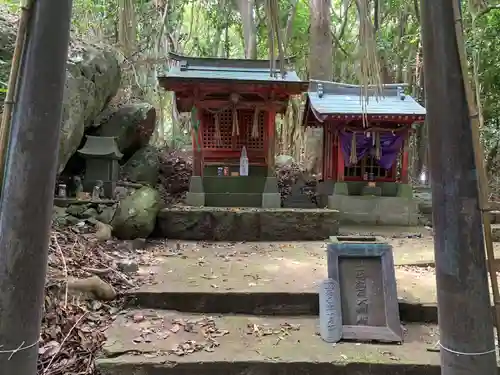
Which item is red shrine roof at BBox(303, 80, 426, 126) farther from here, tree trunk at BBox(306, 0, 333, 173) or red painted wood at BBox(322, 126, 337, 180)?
tree trunk at BBox(306, 0, 333, 173)

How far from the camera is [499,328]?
154cm

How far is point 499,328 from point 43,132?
1.83 meters

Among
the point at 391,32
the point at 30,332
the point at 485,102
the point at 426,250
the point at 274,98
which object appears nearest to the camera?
the point at 30,332

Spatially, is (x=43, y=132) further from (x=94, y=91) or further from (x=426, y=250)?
(x=94, y=91)

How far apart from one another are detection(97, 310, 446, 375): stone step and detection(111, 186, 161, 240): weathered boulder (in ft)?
9.20

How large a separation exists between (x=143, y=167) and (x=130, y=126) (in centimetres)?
104

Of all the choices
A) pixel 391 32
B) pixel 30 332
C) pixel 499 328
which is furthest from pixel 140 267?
pixel 391 32

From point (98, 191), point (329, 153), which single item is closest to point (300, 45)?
point (329, 153)

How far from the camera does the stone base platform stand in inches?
280

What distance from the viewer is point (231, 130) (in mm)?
9688

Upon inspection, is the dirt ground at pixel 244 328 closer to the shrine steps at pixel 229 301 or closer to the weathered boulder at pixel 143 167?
the shrine steps at pixel 229 301

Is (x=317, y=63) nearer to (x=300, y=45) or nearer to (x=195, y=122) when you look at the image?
(x=300, y=45)

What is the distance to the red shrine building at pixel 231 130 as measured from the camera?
9211 mm

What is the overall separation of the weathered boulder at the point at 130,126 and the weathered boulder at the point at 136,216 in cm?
309
